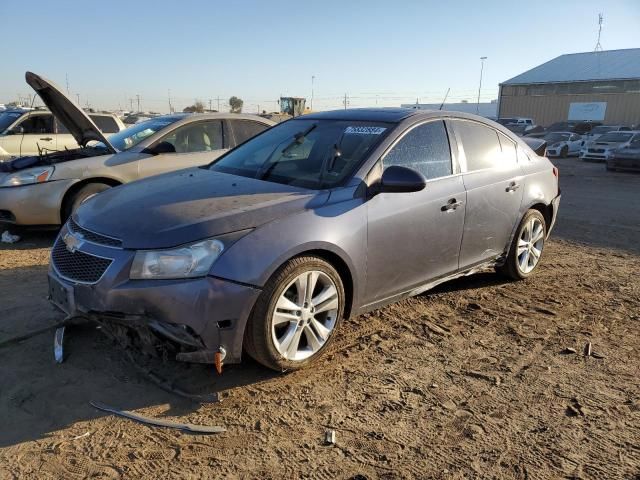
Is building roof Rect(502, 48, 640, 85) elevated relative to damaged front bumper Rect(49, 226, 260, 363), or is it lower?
elevated

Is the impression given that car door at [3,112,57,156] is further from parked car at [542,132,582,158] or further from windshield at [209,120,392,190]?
parked car at [542,132,582,158]

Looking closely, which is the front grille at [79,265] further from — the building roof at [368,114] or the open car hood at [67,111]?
the open car hood at [67,111]

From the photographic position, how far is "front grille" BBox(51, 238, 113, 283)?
10.0ft

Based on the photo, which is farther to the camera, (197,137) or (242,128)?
(242,128)

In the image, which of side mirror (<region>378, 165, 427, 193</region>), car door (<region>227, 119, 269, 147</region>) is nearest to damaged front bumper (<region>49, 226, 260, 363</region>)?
side mirror (<region>378, 165, 427, 193</region>)

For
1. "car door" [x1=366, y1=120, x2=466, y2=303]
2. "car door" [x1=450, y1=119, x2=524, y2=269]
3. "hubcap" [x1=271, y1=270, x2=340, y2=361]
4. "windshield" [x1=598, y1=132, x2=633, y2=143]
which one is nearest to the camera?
"hubcap" [x1=271, y1=270, x2=340, y2=361]

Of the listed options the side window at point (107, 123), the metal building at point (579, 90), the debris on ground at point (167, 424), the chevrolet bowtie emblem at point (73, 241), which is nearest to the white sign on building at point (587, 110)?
the metal building at point (579, 90)

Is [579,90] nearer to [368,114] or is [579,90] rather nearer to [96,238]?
[368,114]

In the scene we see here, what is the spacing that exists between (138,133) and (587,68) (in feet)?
166

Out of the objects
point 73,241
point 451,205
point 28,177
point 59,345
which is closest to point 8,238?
point 28,177

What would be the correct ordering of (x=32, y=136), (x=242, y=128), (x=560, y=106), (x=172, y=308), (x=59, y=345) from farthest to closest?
(x=560, y=106) → (x=32, y=136) → (x=242, y=128) → (x=59, y=345) → (x=172, y=308)

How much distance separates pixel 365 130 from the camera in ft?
13.4

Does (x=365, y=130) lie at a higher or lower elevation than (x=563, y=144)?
higher

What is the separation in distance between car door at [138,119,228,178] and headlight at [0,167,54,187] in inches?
42.5
